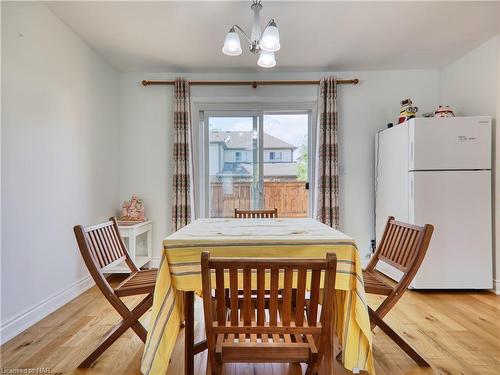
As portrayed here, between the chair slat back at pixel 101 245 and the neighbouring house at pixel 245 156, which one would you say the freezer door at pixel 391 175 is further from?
the chair slat back at pixel 101 245

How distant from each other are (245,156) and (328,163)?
3.23 ft

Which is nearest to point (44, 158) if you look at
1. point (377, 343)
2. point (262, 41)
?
point (262, 41)

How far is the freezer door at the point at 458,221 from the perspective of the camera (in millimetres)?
2748

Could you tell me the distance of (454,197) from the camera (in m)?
2.76

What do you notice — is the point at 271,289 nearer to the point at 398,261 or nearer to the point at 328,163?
the point at 398,261

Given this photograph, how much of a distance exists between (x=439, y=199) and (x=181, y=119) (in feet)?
9.11

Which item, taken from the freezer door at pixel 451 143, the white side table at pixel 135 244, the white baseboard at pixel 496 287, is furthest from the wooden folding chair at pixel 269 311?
the white baseboard at pixel 496 287

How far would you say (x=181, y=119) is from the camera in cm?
342

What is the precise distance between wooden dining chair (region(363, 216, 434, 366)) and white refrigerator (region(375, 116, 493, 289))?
3.64ft

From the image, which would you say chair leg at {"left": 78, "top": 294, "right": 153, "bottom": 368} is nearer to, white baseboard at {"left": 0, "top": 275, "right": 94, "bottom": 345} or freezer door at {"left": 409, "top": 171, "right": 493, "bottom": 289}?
white baseboard at {"left": 0, "top": 275, "right": 94, "bottom": 345}

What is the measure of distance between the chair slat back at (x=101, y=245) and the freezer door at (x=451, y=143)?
2.59 m

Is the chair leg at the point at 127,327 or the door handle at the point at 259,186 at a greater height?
the door handle at the point at 259,186

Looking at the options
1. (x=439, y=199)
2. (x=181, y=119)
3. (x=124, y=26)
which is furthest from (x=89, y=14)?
(x=439, y=199)

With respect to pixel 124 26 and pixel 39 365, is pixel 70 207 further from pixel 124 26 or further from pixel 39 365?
pixel 124 26
